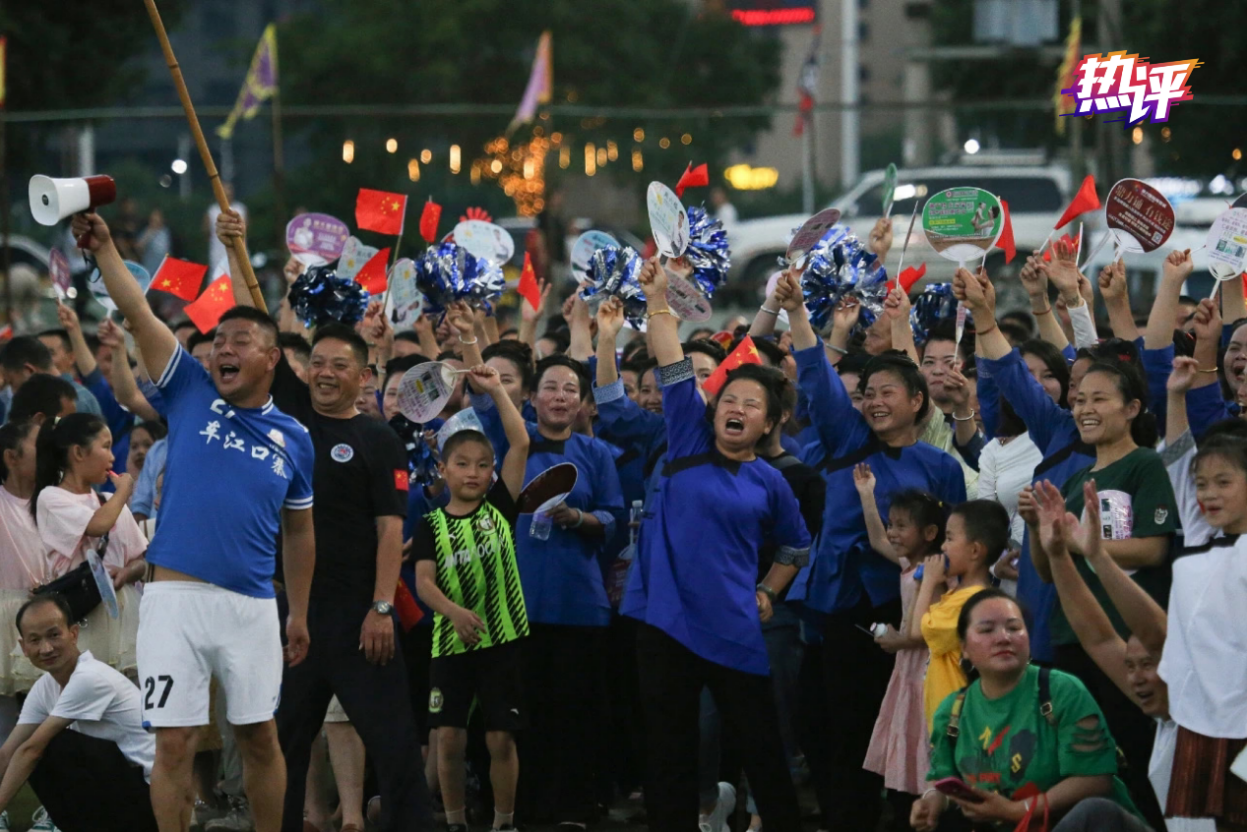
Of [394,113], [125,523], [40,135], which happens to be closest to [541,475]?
[125,523]

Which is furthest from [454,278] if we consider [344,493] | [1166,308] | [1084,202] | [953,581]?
[1166,308]

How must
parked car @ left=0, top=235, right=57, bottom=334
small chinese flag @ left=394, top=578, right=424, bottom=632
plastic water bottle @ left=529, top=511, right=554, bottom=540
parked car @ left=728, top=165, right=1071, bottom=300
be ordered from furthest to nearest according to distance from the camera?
parked car @ left=728, top=165, right=1071, bottom=300 → parked car @ left=0, top=235, right=57, bottom=334 → plastic water bottle @ left=529, top=511, right=554, bottom=540 → small chinese flag @ left=394, top=578, right=424, bottom=632

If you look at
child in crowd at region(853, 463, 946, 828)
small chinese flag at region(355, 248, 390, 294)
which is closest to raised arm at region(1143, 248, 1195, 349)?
child in crowd at region(853, 463, 946, 828)

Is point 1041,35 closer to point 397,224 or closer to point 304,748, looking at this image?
point 397,224

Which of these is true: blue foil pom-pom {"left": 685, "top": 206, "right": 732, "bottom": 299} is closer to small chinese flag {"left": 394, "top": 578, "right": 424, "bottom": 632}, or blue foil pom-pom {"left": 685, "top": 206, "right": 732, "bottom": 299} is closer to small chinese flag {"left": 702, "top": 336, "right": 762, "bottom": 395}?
small chinese flag {"left": 702, "top": 336, "right": 762, "bottom": 395}

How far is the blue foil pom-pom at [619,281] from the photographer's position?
793 centimetres

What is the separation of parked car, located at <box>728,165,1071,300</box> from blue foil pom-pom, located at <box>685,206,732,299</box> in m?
7.36

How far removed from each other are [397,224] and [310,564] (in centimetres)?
302

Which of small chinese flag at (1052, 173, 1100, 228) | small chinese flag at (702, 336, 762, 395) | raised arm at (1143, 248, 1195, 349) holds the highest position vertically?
small chinese flag at (1052, 173, 1100, 228)

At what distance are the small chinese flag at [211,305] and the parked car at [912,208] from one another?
27.0 ft

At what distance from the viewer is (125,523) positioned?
7.52 meters

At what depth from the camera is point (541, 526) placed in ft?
24.7

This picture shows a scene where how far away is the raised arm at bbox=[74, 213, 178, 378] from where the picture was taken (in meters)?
5.71

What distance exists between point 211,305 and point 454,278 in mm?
1147
